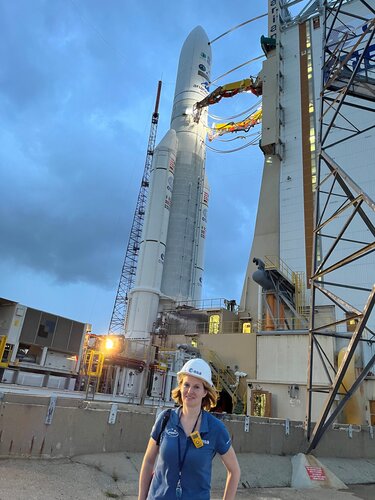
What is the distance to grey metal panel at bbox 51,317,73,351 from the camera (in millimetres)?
16625

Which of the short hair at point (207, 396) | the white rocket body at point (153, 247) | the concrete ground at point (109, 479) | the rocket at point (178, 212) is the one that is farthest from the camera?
the rocket at point (178, 212)

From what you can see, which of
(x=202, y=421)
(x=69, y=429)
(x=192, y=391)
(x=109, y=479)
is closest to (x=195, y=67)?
(x=69, y=429)

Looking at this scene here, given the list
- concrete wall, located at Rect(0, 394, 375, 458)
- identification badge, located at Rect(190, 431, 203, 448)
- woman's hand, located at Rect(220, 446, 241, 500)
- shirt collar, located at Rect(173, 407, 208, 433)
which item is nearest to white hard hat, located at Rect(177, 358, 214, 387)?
shirt collar, located at Rect(173, 407, 208, 433)

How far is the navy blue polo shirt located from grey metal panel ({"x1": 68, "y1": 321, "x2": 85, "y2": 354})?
15402mm

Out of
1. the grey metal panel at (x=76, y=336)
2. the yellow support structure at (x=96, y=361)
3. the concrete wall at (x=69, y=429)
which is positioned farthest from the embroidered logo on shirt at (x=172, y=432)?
the grey metal panel at (x=76, y=336)

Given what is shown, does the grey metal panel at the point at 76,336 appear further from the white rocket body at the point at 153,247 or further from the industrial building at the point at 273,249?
the white rocket body at the point at 153,247

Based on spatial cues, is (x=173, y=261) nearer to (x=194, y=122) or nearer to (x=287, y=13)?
(x=194, y=122)

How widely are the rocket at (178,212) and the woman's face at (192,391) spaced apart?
31630mm

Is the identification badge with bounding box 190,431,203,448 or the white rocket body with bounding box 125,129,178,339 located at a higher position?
the white rocket body with bounding box 125,129,178,339

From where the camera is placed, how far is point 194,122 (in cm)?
4338

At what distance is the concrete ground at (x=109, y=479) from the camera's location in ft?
16.7

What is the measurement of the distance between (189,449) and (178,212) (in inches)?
1506

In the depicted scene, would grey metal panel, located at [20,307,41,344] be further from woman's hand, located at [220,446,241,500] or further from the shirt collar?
woman's hand, located at [220,446,241,500]

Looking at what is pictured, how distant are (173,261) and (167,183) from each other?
7.84 metres
